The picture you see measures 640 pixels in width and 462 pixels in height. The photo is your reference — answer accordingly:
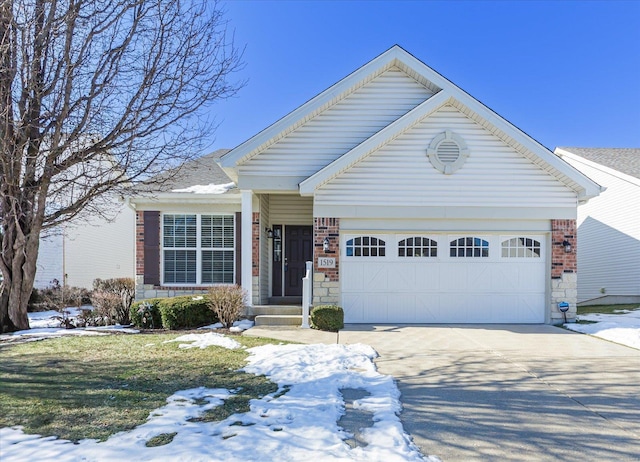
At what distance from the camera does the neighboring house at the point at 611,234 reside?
53.2 feet

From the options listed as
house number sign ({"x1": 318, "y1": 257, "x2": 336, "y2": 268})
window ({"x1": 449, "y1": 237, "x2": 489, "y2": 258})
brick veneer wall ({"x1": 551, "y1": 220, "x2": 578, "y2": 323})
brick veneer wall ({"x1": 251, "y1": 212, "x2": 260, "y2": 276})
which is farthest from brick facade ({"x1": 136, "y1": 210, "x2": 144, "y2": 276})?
brick veneer wall ({"x1": 551, "y1": 220, "x2": 578, "y2": 323})

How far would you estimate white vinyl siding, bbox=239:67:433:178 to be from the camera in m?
10.9

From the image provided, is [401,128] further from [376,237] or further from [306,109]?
[376,237]

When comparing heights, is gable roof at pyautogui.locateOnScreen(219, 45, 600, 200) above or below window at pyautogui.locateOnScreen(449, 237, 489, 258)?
above

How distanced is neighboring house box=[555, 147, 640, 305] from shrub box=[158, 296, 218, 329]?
50.9ft

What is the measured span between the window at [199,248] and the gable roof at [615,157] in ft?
50.7

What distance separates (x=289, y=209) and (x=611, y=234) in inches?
527

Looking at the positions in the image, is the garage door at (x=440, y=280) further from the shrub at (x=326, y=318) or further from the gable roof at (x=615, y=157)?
the gable roof at (x=615, y=157)

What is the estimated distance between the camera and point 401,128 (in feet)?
34.1

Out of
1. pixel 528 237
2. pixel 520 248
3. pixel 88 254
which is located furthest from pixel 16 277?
pixel 528 237

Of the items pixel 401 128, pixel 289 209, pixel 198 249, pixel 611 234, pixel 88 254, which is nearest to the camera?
pixel 401 128

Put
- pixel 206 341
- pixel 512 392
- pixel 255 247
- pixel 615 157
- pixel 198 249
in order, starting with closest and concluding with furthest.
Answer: pixel 512 392 < pixel 206 341 < pixel 255 247 < pixel 198 249 < pixel 615 157

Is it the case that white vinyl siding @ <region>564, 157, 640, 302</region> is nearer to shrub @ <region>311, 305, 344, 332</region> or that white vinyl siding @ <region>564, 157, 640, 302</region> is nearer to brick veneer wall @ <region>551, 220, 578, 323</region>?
brick veneer wall @ <region>551, 220, 578, 323</region>

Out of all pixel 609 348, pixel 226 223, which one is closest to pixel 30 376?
pixel 226 223
